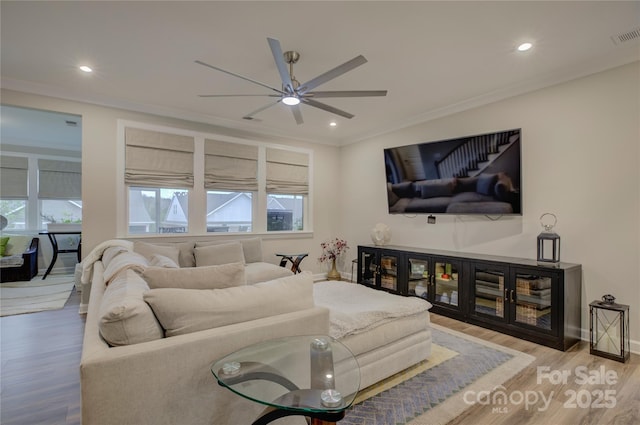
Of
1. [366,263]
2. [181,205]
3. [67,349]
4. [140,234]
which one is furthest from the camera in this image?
[366,263]

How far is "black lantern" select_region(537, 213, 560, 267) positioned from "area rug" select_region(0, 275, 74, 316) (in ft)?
18.8

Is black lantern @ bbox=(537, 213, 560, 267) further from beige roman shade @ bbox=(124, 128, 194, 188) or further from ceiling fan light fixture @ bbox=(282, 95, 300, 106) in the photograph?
beige roman shade @ bbox=(124, 128, 194, 188)

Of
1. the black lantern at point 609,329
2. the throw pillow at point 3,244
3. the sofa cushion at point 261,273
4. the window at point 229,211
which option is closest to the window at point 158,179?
the window at point 229,211

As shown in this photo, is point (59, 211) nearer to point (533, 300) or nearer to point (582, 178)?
point (533, 300)

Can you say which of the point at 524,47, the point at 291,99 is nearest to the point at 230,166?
the point at 291,99

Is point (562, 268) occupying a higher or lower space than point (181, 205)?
lower

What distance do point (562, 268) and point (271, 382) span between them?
2.83 m

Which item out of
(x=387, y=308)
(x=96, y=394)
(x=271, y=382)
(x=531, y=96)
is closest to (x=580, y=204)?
(x=531, y=96)

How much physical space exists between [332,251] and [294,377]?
452cm

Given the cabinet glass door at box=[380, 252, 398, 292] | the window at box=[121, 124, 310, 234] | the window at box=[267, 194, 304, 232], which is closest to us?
the window at box=[121, 124, 310, 234]

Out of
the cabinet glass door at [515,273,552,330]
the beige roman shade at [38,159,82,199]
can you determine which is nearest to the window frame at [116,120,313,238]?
the cabinet glass door at [515,273,552,330]

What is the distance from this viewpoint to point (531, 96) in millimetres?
3369

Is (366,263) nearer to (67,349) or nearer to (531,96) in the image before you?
(531,96)

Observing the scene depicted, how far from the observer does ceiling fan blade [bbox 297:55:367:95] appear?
2111mm
